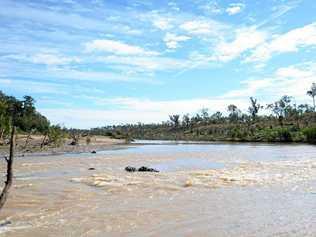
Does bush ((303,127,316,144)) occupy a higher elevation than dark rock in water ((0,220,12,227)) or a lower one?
higher

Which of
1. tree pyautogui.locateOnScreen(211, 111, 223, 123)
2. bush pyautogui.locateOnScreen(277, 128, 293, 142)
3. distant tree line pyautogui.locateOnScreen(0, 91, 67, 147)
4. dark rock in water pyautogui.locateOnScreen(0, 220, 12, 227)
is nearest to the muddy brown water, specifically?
dark rock in water pyautogui.locateOnScreen(0, 220, 12, 227)

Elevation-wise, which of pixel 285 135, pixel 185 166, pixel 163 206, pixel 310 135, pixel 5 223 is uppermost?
pixel 285 135

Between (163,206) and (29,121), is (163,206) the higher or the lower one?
the lower one

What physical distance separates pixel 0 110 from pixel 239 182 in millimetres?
46508

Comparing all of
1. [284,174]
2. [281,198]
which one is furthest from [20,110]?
[281,198]

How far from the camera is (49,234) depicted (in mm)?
13758

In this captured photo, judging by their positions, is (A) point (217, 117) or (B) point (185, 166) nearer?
(B) point (185, 166)

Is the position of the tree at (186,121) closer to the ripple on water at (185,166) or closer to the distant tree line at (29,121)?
the distant tree line at (29,121)

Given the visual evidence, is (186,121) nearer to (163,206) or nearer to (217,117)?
(217,117)

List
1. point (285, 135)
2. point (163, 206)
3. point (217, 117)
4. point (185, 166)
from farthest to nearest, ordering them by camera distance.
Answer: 1. point (217, 117)
2. point (285, 135)
3. point (185, 166)
4. point (163, 206)

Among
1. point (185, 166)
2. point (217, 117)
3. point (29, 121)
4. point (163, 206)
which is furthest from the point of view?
point (217, 117)

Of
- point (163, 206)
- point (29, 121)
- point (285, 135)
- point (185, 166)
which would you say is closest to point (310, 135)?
point (285, 135)

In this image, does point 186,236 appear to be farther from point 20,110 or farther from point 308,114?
point 308,114

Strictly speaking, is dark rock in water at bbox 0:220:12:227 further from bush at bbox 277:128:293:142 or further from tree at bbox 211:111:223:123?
tree at bbox 211:111:223:123
